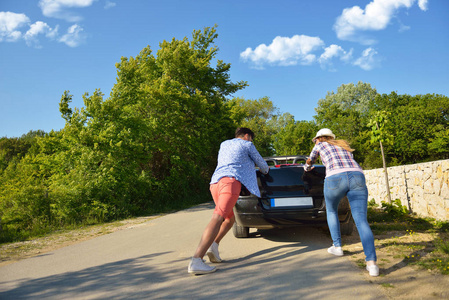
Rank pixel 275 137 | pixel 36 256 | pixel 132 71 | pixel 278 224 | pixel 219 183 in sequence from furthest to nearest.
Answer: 1. pixel 275 137
2. pixel 132 71
3. pixel 36 256
4. pixel 278 224
5. pixel 219 183

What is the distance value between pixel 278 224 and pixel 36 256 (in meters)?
4.46

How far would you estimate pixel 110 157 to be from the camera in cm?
1259

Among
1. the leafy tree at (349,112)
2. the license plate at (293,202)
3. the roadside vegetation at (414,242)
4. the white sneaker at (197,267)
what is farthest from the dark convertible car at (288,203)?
the leafy tree at (349,112)

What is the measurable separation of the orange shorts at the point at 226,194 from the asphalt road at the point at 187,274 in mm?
753

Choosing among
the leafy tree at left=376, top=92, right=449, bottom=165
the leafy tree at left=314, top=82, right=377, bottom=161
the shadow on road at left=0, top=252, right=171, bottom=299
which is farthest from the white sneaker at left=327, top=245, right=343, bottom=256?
the leafy tree at left=314, top=82, right=377, bottom=161

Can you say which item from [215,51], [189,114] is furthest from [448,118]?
[189,114]

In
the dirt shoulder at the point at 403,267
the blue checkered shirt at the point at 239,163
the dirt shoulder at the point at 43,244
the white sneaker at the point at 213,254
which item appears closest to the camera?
the dirt shoulder at the point at 403,267

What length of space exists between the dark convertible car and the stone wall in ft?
11.1

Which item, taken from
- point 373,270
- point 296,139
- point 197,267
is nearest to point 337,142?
point 373,270

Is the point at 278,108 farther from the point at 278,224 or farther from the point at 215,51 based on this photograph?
the point at 278,224

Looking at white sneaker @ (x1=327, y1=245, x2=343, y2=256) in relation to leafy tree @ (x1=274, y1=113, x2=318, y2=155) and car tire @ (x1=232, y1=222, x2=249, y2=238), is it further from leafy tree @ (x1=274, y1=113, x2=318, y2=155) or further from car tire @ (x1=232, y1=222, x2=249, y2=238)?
leafy tree @ (x1=274, y1=113, x2=318, y2=155)

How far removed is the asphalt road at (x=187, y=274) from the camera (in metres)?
3.38

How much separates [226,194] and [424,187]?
21.5 ft

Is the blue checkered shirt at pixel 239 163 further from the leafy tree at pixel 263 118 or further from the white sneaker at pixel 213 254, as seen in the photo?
the leafy tree at pixel 263 118
